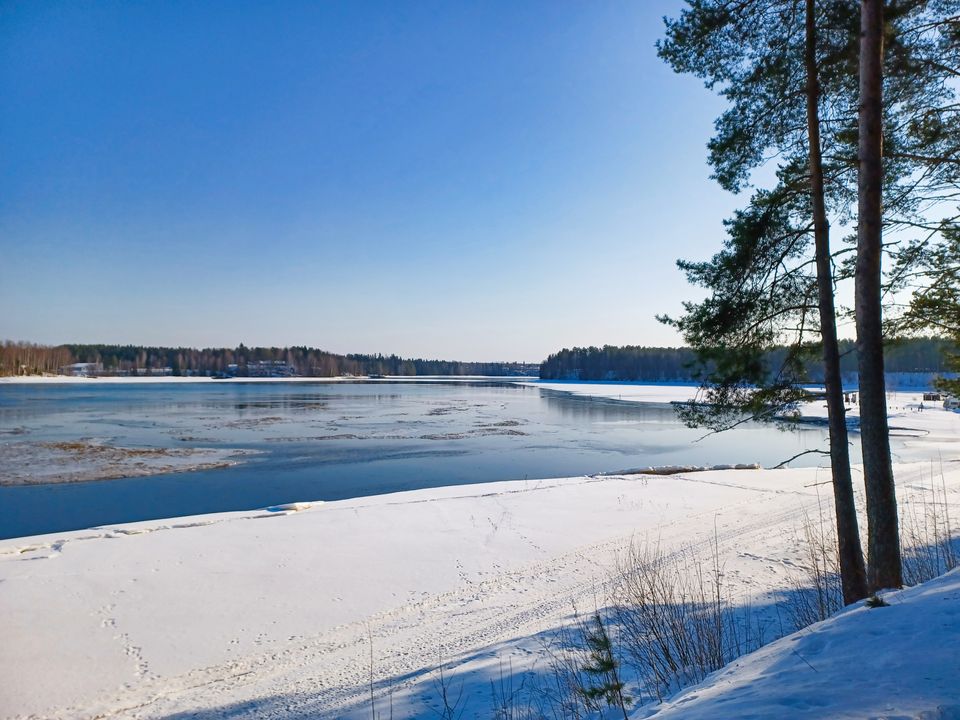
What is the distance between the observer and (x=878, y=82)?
484 cm

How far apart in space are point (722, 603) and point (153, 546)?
847cm

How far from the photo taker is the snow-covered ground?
4.26m

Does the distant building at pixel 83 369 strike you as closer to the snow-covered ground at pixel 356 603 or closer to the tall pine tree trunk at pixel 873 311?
the snow-covered ground at pixel 356 603

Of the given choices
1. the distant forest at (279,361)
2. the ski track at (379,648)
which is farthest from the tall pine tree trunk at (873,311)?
the distant forest at (279,361)

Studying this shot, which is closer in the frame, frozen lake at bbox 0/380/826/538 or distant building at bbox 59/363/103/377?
frozen lake at bbox 0/380/826/538

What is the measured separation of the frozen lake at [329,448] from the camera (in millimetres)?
13102

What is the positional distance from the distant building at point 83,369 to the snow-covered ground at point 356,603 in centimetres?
13160

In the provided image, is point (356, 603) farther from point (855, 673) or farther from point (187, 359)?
point (187, 359)

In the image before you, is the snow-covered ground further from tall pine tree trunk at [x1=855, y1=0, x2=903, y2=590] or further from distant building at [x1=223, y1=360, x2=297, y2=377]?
distant building at [x1=223, y1=360, x2=297, y2=377]

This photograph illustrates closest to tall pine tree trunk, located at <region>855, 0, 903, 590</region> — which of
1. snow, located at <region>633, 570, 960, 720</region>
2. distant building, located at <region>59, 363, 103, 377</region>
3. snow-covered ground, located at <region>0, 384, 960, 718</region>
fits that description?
snow-covered ground, located at <region>0, 384, 960, 718</region>

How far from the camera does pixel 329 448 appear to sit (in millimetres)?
21484

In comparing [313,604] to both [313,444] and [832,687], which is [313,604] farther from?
[313,444]

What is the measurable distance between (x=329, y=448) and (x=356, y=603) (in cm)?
1559

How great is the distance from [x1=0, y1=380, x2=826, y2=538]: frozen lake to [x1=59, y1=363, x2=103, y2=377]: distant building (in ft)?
309
